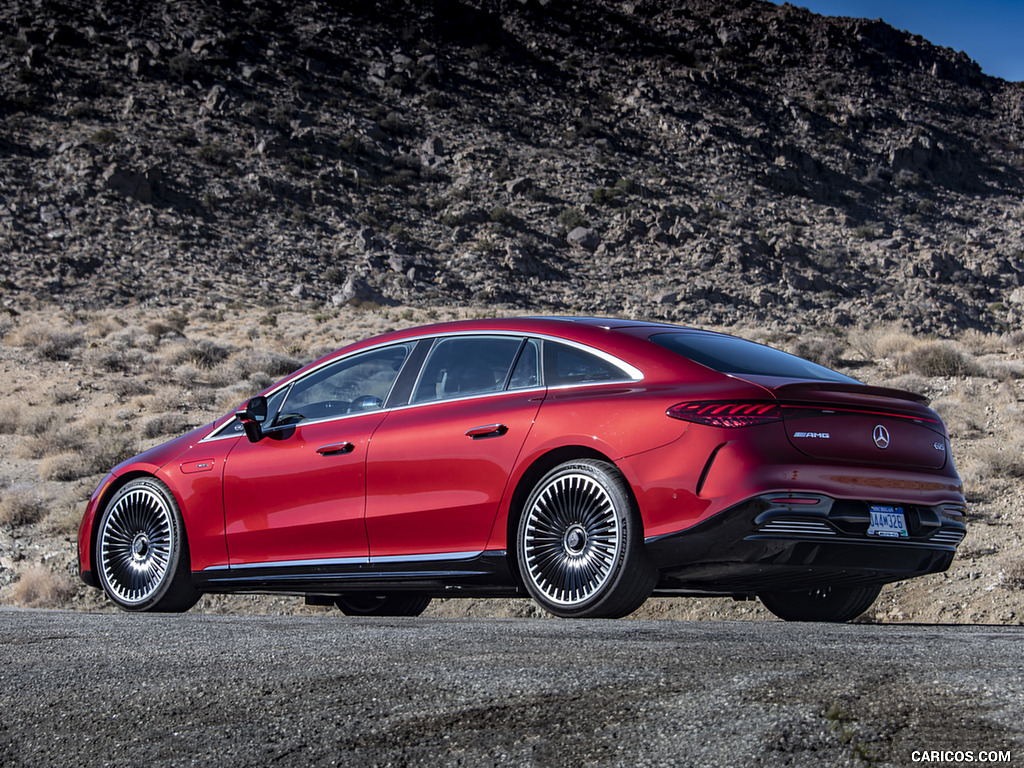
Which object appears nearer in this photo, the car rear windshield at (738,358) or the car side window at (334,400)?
the car rear windshield at (738,358)

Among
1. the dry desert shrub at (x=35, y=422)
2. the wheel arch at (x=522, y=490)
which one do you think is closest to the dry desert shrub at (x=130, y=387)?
the dry desert shrub at (x=35, y=422)

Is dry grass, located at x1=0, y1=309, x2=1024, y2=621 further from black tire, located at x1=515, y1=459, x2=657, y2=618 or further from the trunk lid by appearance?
black tire, located at x1=515, y1=459, x2=657, y2=618

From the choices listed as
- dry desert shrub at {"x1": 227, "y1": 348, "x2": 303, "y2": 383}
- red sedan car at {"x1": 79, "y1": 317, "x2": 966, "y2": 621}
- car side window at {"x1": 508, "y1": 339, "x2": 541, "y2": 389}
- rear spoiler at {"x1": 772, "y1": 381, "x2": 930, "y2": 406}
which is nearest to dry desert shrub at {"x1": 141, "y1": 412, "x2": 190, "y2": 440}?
dry desert shrub at {"x1": 227, "y1": 348, "x2": 303, "y2": 383}

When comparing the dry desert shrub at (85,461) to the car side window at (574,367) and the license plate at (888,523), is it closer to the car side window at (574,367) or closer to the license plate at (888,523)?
the car side window at (574,367)

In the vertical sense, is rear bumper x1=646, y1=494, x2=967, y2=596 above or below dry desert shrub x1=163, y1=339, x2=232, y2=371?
below

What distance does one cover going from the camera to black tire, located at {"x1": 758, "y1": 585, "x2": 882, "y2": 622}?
233 inches

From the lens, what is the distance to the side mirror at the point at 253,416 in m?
6.26

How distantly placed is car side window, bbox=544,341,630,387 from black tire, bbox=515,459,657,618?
0.46m

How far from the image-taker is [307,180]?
4500cm

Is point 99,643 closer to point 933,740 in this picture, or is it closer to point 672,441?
point 672,441

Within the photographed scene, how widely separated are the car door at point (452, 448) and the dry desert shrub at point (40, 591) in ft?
17.8

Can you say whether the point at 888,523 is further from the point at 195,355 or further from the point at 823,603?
the point at 195,355

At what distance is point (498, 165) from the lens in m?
48.1

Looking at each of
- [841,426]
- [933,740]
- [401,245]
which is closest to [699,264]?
[401,245]
